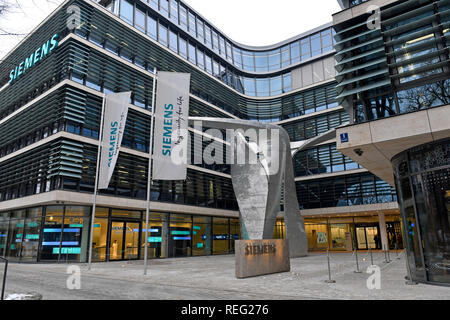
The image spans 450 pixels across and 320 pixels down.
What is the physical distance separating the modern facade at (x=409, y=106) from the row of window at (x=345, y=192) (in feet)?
71.2

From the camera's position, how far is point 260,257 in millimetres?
13125

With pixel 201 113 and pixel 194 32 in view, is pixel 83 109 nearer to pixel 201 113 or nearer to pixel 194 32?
pixel 201 113

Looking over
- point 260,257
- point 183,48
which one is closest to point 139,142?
point 183,48

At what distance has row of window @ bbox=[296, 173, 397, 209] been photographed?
103ft

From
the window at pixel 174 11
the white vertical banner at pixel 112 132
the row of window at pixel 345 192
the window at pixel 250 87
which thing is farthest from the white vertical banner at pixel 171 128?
the window at pixel 250 87

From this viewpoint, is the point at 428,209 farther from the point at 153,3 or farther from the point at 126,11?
the point at 153,3

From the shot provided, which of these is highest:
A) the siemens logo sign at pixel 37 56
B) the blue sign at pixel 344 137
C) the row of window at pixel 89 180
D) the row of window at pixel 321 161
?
the siemens logo sign at pixel 37 56

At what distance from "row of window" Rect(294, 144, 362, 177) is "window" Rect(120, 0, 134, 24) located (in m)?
22.4

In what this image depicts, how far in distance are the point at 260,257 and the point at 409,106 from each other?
7.67m

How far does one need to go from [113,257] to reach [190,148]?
1143cm

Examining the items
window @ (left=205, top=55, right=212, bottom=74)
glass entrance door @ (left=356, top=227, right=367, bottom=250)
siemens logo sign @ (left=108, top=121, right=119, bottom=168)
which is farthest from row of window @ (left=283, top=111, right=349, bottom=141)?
siemens logo sign @ (left=108, top=121, right=119, bottom=168)

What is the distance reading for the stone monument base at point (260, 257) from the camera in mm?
12305

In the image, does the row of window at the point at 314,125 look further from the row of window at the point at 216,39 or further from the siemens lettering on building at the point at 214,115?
the row of window at the point at 216,39

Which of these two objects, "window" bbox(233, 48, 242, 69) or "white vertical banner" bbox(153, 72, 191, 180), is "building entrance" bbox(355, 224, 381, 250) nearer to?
"window" bbox(233, 48, 242, 69)
